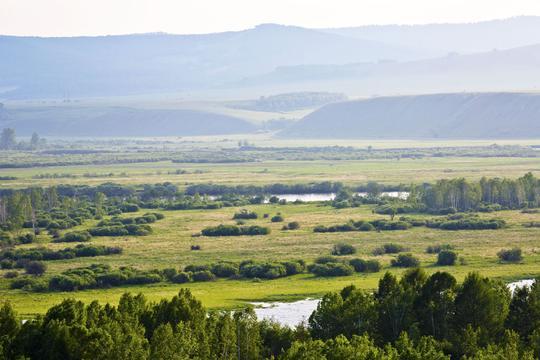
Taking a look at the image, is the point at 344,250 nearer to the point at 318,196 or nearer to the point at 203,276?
the point at 203,276

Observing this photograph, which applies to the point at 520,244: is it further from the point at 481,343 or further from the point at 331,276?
the point at 481,343

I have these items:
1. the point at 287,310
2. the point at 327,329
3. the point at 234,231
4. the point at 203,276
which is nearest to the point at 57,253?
the point at 203,276

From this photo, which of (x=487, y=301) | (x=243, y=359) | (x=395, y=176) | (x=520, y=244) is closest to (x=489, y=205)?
(x=520, y=244)

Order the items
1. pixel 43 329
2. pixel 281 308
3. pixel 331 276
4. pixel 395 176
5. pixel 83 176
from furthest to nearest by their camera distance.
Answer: pixel 83 176
pixel 395 176
pixel 331 276
pixel 281 308
pixel 43 329

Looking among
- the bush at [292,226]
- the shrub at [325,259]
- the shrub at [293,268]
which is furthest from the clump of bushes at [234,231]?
the shrub at [293,268]

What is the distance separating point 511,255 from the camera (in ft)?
253

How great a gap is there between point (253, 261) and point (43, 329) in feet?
111

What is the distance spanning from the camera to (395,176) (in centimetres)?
15700

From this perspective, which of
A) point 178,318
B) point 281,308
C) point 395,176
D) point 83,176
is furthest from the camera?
point 83,176

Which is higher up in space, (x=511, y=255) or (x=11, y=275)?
(x=511, y=255)

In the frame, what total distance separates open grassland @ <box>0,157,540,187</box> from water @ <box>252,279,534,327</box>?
8399 centimetres

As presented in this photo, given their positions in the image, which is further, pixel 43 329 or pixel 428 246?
pixel 428 246

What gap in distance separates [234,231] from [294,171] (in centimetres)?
8037

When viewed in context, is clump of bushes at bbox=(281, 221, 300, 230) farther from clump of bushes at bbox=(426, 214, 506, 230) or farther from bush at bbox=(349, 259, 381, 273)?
bush at bbox=(349, 259, 381, 273)
